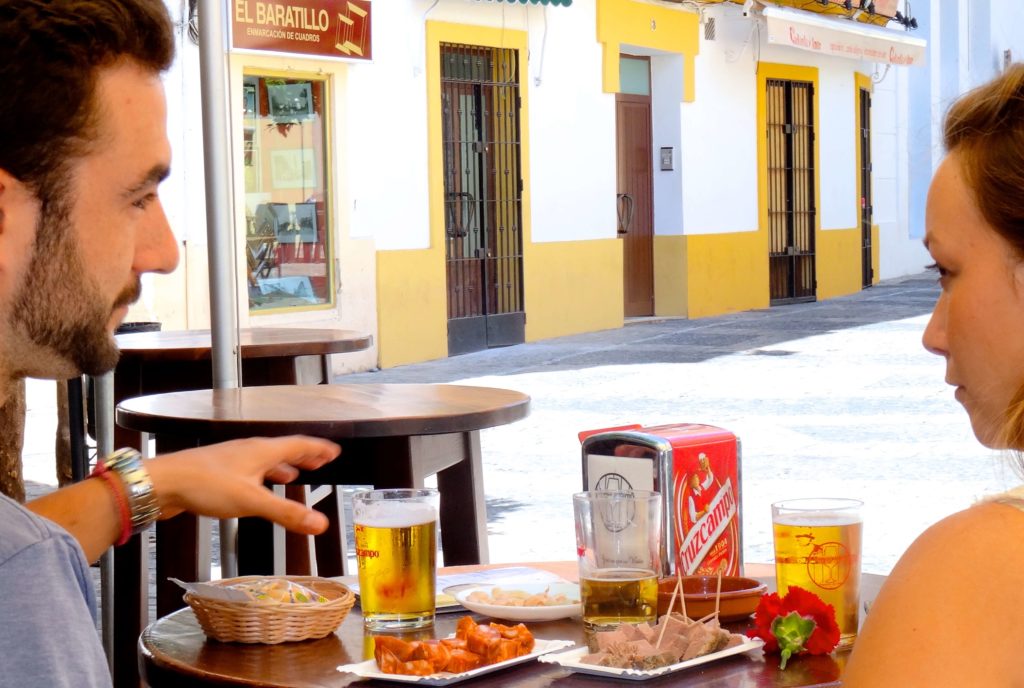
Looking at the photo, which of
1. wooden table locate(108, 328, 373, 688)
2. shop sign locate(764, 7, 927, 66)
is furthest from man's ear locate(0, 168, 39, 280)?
shop sign locate(764, 7, 927, 66)

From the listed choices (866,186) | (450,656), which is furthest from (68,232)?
(866,186)

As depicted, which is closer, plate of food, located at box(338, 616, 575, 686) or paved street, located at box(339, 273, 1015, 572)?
plate of food, located at box(338, 616, 575, 686)

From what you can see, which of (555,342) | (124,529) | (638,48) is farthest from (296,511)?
(638,48)

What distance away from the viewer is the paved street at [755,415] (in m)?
6.25

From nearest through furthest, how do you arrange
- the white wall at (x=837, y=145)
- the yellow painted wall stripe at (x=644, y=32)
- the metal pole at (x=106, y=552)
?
the metal pole at (x=106, y=552)
the yellow painted wall stripe at (x=644, y=32)
the white wall at (x=837, y=145)

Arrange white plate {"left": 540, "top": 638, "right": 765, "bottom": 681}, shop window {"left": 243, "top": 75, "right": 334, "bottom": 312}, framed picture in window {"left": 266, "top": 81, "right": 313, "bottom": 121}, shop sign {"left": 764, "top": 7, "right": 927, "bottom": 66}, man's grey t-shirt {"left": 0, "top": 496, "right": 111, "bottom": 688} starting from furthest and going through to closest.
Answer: shop sign {"left": 764, "top": 7, "right": 927, "bottom": 66}, framed picture in window {"left": 266, "top": 81, "right": 313, "bottom": 121}, shop window {"left": 243, "top": 75, "right": 334, "bottom": 312}, white plate {"left": 540, "top": 638, "right": 765, "bottom": 681}, man's grey t-shirt {"left": 0, "top": 496, "right": 111, "bottom": 688}

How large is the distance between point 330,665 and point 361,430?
1.27m

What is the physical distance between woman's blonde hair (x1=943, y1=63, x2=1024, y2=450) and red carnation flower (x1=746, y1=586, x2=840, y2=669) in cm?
39

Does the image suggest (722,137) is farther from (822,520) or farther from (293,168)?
(822,520)

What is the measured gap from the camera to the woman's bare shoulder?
113 centimetres

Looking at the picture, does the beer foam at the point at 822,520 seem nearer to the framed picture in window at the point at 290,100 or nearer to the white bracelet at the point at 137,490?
the white bracelet at the point at 137,490

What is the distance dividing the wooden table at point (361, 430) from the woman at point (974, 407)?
1.59 m

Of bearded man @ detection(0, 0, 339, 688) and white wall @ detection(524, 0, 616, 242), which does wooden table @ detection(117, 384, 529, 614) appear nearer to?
bearded man @ detection(0, 0, 339, 688)

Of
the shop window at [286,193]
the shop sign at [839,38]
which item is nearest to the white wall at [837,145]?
the shop sign at [839,38]
